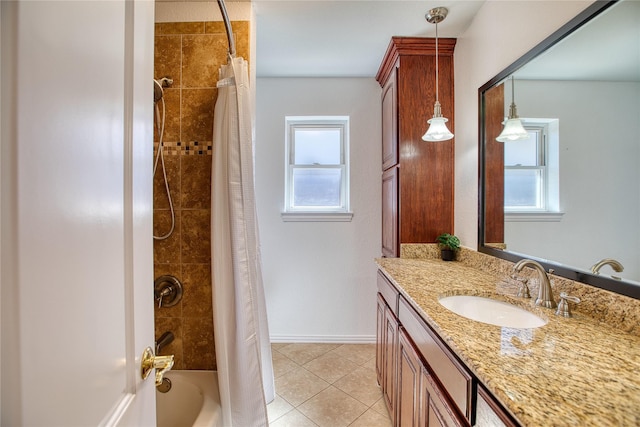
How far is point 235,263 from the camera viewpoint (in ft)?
4.28

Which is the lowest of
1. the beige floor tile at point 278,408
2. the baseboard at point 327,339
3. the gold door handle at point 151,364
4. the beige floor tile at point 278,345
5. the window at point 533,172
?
the beige floor tile at point 278,408

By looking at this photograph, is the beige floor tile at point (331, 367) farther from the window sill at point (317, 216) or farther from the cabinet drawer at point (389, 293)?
the window sill at point (317, 216)

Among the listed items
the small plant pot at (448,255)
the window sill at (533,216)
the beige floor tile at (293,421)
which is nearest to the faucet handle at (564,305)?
the window sill at (533,216)

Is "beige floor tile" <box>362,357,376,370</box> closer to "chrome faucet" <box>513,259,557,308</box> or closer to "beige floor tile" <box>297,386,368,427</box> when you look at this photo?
"beige floor tile" <box>297,386,368,427</box>

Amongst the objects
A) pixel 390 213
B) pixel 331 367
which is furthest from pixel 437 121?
pixel 331 367

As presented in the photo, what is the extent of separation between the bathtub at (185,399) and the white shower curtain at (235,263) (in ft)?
0.47

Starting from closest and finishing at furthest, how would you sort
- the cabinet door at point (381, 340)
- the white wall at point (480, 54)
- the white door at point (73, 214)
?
the white door at point (73, 214), the white wall at point (480, 54), the cabinet door at point (381, 340)

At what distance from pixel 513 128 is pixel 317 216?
1.58 m

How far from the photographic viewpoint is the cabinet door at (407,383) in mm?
1095

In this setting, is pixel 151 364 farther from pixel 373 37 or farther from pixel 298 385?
pixel 373 37

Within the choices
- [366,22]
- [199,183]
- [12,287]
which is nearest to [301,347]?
[199,183]

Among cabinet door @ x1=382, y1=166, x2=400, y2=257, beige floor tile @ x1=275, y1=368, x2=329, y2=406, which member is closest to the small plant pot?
cabinet door @ x1=382, y1=166, x2=400, y2=257

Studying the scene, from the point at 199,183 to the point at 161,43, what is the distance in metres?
0.85

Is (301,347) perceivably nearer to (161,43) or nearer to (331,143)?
(331,143)
